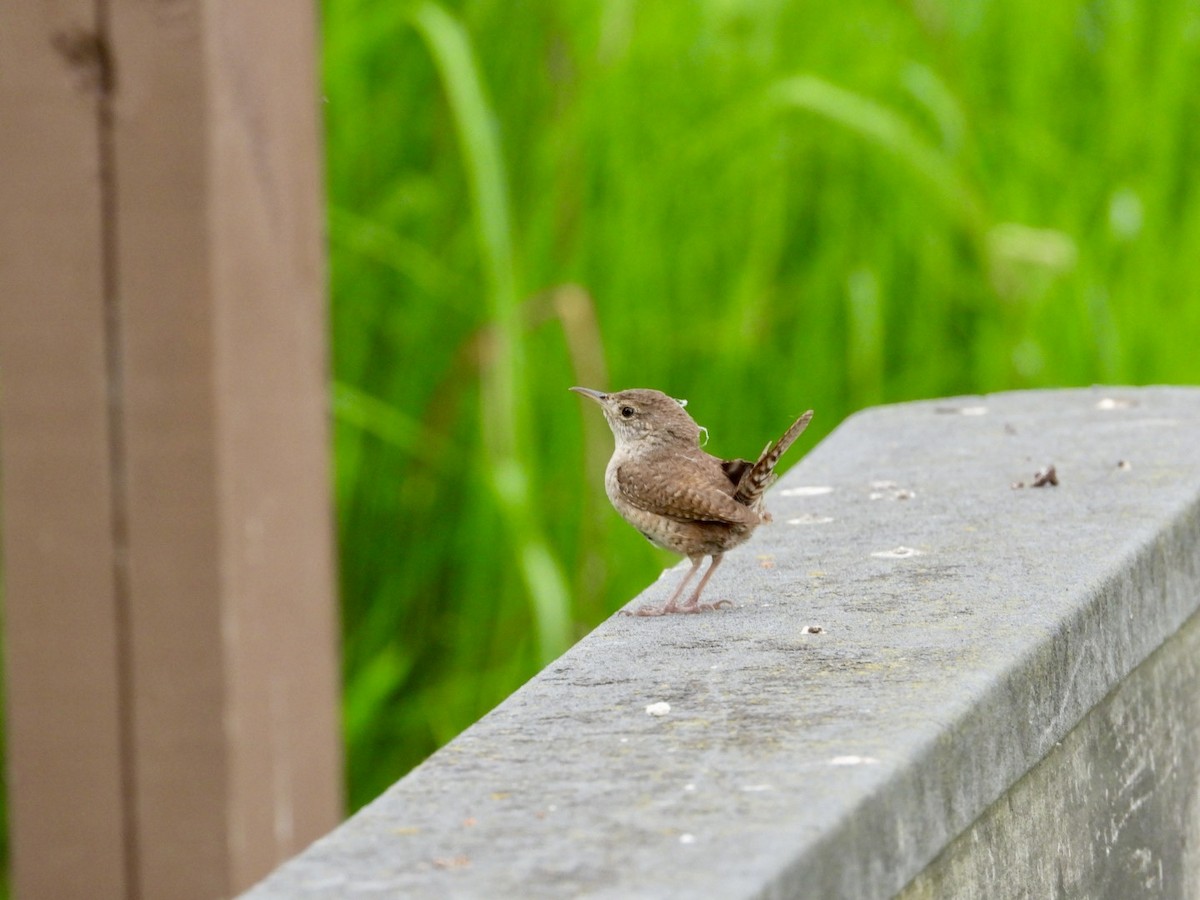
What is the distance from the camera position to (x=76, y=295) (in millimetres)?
2551

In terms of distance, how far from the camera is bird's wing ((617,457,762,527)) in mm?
2217

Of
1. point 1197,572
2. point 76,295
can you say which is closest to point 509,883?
point 1197,572

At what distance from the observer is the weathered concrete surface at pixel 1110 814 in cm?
157

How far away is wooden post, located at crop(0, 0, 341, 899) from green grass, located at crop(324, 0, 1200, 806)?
0.70m

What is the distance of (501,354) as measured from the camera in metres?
3.25

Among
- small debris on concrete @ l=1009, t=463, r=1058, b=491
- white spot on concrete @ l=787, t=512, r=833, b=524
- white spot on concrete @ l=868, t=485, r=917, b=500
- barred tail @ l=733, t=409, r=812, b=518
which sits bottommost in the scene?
white spot on concrete @ l=787, t=512, r=833, b=524

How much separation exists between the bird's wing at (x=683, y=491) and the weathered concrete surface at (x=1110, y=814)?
51cm

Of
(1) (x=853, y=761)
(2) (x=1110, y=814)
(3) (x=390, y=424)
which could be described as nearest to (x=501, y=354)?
(3) (x=390, y=424)

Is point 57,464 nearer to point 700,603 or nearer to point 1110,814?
point 700,603

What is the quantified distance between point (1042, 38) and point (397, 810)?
2950 millimetres

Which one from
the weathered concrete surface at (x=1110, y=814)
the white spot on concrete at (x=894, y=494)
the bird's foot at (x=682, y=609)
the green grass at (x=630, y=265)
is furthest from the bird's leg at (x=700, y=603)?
the green grass at (x=630, y=265)

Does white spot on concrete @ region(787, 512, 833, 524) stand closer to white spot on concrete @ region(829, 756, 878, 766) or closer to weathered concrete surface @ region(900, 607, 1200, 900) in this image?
weathered concrete surface @ region(900, 607, 1200, 900)

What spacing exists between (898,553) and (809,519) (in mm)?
266

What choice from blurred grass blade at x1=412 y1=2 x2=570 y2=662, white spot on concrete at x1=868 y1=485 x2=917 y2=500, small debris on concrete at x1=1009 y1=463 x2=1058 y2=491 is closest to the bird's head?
white spot on concrete at x1=868 y1=485 x2=917 y2=500
